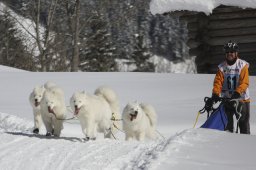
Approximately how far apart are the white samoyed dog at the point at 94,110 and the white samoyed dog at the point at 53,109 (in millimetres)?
432

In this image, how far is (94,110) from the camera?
23.8 feet

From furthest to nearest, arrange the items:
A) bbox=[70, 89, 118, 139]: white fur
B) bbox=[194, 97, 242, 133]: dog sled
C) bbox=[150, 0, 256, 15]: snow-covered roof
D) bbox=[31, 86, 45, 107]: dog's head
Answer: bbox=[150, 0, 256, 15]: snow-covered roof, bbox=[31, 86, 45, 107]: dog's head, bbox=[70, 89, 118, 139]: white fur, bbox=[194, 97, 242, 133]: dog sled

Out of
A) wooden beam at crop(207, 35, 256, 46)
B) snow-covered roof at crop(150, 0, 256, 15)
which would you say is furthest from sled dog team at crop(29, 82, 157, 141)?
wooden beam at crop(207, 35, 256, 46)

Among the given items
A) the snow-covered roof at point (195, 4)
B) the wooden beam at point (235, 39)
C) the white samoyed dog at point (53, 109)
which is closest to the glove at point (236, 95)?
the white samoyed dog at point (53, 109)

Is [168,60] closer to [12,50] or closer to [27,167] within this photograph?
[12,50]

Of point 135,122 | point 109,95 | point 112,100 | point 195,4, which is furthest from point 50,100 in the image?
point 195,4

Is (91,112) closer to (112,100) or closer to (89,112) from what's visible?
(89,112)

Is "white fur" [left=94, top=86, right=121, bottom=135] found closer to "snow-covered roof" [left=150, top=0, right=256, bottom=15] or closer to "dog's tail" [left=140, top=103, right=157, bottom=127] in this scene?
"dog's tail" [left=140, top=103, right=157, bottom=127]

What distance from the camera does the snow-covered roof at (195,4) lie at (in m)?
12.8

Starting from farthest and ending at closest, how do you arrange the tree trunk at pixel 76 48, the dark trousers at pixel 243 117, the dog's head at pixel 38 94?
the tree trunk at pixel 76 48
the dog's head at pixel 38 94
the dark trousers at pixel 243 117

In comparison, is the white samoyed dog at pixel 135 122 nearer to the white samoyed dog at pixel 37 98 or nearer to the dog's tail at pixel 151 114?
the dog's tail at pixel 151 114

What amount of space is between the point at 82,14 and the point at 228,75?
20.2m

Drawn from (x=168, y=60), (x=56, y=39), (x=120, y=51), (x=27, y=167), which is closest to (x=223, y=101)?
(x=27, y=167)

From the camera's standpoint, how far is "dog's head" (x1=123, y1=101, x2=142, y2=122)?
25.0 ft
